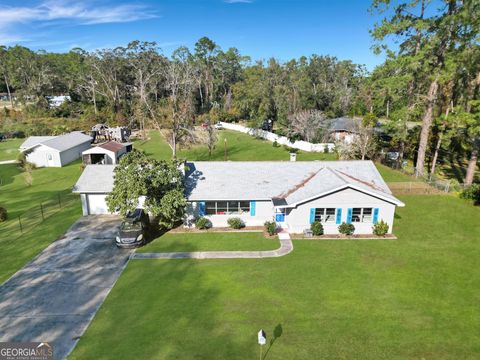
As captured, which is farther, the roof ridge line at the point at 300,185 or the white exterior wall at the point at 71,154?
the white exterior wall at the point at 71,154

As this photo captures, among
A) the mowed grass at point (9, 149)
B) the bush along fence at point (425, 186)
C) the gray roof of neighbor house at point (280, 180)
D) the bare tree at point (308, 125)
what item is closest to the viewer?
the gray roof of neighbor house at point (280, 180)

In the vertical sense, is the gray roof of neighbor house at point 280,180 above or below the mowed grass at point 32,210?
above

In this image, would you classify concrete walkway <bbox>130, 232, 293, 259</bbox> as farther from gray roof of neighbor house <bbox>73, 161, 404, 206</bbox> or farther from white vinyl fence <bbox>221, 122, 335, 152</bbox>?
white vinyl fence <bbox>221, 122, 335, 152</bbox>

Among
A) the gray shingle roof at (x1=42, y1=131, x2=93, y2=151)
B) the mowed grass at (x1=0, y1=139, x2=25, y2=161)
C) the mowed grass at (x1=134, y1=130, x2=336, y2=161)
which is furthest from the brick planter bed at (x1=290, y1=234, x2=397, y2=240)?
the mowed grass at (x1=0, y1=139, x2=25, y2=161)

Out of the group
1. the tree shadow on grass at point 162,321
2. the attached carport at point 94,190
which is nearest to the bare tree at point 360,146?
the attached carport at point 94,190

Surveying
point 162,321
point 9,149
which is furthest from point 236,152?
point 9,149

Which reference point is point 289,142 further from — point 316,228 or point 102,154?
point 316,228

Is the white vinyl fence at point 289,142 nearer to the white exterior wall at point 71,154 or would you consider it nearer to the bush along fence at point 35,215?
the white exterior wall at point 71,154
